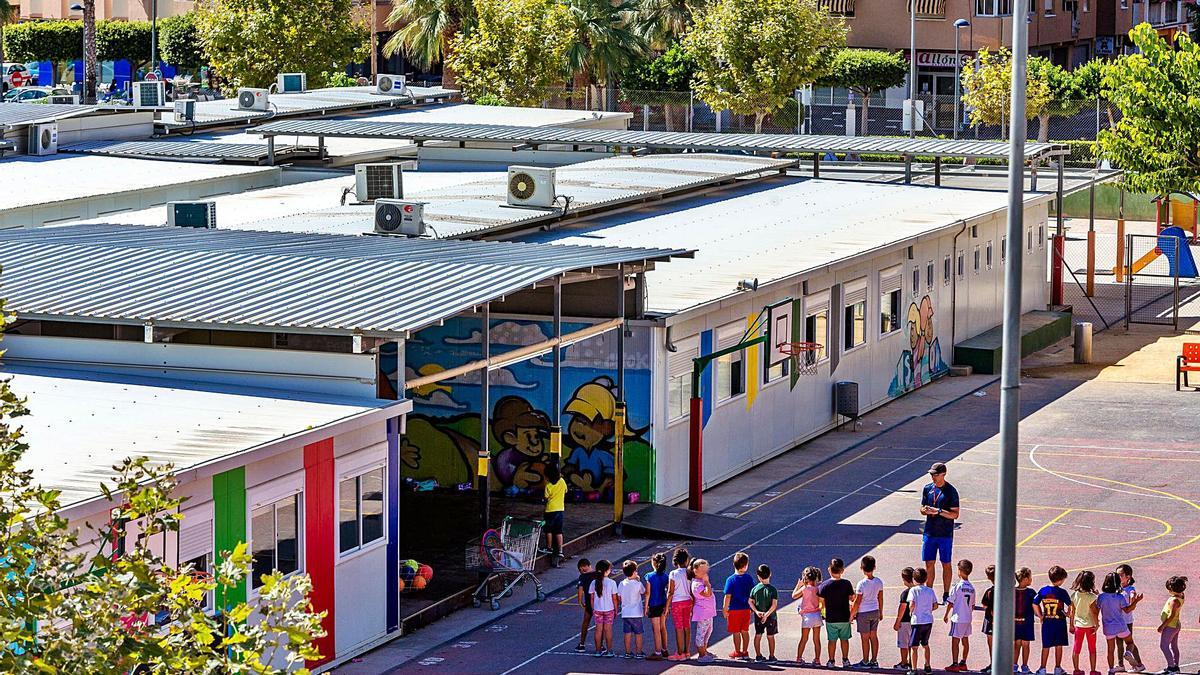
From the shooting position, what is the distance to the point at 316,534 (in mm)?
20984

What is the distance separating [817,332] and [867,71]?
56.8m

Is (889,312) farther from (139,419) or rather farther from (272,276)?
(139,419)

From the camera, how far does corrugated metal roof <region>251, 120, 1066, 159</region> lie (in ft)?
149

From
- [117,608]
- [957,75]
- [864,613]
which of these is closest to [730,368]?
[864,613]

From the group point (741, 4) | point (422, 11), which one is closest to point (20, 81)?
point (422, 11)

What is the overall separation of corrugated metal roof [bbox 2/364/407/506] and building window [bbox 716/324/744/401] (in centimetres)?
954

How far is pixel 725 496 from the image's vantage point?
30.1 meters

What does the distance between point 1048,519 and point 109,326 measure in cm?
1291

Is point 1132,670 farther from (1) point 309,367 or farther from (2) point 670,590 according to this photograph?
(1) point 309,367

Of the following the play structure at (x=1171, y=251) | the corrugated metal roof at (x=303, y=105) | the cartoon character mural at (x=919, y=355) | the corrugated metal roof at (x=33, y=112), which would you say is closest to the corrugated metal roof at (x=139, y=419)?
the cartoon character mural at (x=919, y=355)

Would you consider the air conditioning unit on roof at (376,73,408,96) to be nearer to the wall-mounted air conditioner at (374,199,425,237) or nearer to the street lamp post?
the street lamp post

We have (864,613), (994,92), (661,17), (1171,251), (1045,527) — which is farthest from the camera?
(661,17)

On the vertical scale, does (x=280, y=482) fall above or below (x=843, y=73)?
below

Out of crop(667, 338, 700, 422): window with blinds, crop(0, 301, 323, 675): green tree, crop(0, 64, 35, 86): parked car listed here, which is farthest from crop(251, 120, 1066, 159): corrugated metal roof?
crop(0, 64, 35, 86): parked car
